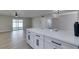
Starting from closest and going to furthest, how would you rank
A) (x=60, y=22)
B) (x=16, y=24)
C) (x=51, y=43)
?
(x=16, y=24)
(x=60, y=22)
(x=51, y=43)

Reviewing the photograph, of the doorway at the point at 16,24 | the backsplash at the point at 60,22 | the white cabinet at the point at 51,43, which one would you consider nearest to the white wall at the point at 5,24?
the doorway at the point at 16,24

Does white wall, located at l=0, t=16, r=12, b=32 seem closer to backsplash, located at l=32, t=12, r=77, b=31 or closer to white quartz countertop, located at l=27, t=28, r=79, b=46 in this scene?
backsplash, located at l=32, t=12, r=77, b=31

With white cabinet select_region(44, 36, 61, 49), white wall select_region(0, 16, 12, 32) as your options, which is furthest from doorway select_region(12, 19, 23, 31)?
white cabinet select_region(44, 36, 61, 49)

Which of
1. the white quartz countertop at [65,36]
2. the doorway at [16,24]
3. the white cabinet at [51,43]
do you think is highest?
the doorway at [16,24]

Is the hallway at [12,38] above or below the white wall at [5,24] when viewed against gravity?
below

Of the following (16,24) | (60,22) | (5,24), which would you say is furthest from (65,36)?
(5,24)

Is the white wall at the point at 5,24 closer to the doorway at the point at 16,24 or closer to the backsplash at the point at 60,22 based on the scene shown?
the doorway at the point at 16,24

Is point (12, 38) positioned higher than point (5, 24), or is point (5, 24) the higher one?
point (5, 24)

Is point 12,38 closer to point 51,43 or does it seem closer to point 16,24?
point 16,24

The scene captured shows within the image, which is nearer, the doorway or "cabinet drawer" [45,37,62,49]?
the doorway
